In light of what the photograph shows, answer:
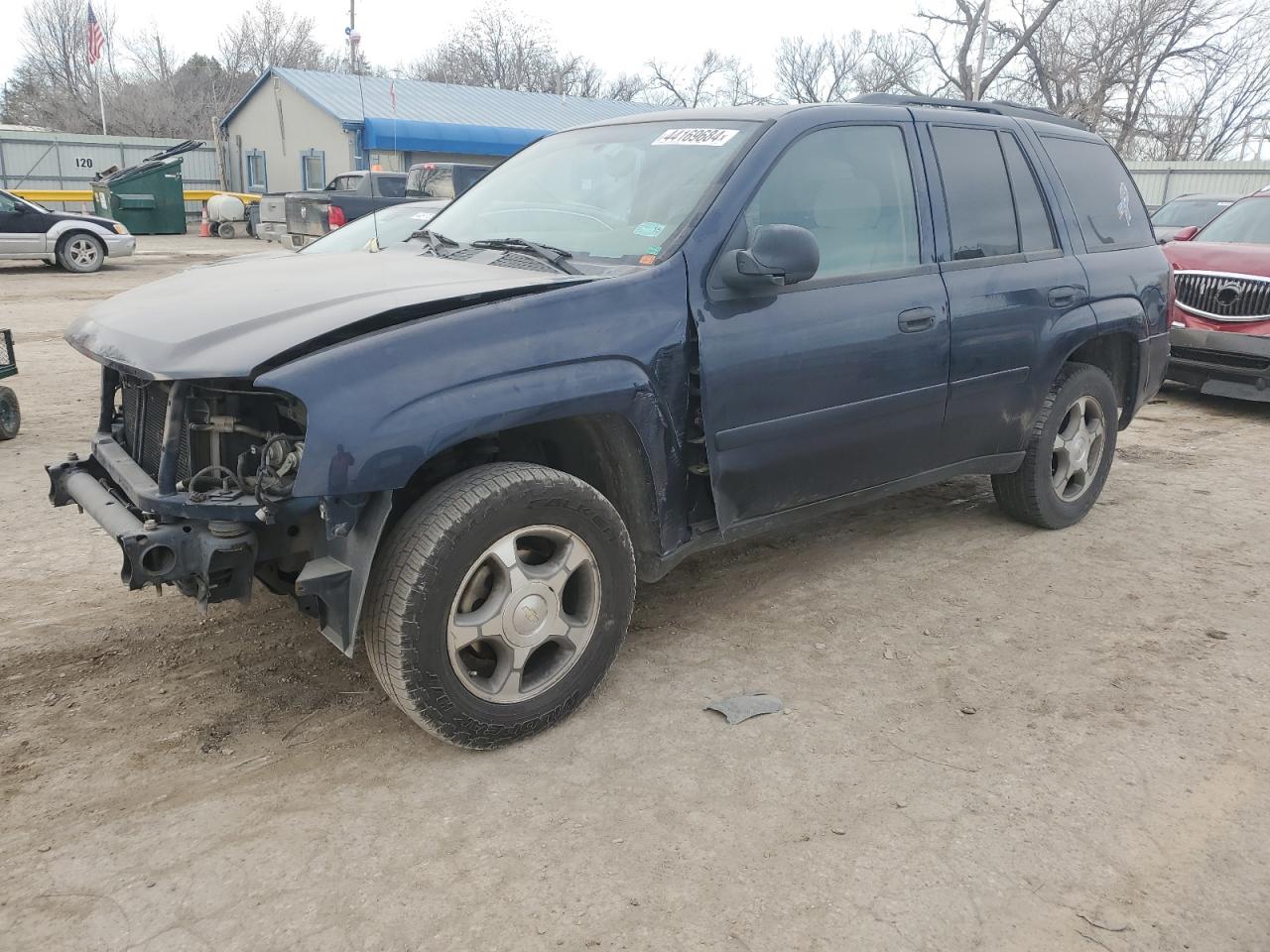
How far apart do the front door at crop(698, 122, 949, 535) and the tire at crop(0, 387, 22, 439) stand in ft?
16.9

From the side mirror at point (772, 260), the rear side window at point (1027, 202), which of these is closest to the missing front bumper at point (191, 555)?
→ the side mirror at point (772, 260)

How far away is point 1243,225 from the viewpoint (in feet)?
30.2

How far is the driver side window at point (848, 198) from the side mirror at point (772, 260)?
9.6 inches

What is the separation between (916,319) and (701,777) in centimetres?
199

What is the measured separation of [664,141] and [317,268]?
1384mm

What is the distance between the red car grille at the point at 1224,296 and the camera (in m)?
8.06

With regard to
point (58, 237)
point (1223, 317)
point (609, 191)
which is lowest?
point (1223, 317)

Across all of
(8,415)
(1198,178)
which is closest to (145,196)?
(8,415)

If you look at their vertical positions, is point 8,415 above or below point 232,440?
below

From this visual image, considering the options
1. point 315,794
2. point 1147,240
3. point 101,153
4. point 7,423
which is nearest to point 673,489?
point 315,794

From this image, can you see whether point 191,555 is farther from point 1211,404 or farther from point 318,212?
point 318,212

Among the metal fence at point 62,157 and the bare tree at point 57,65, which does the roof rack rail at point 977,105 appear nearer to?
the metal fence at point 62,157

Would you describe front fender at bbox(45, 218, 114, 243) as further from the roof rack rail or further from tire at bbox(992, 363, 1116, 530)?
tire at bbox(992, 363, 1116, 530)

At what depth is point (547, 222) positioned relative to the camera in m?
3.84
